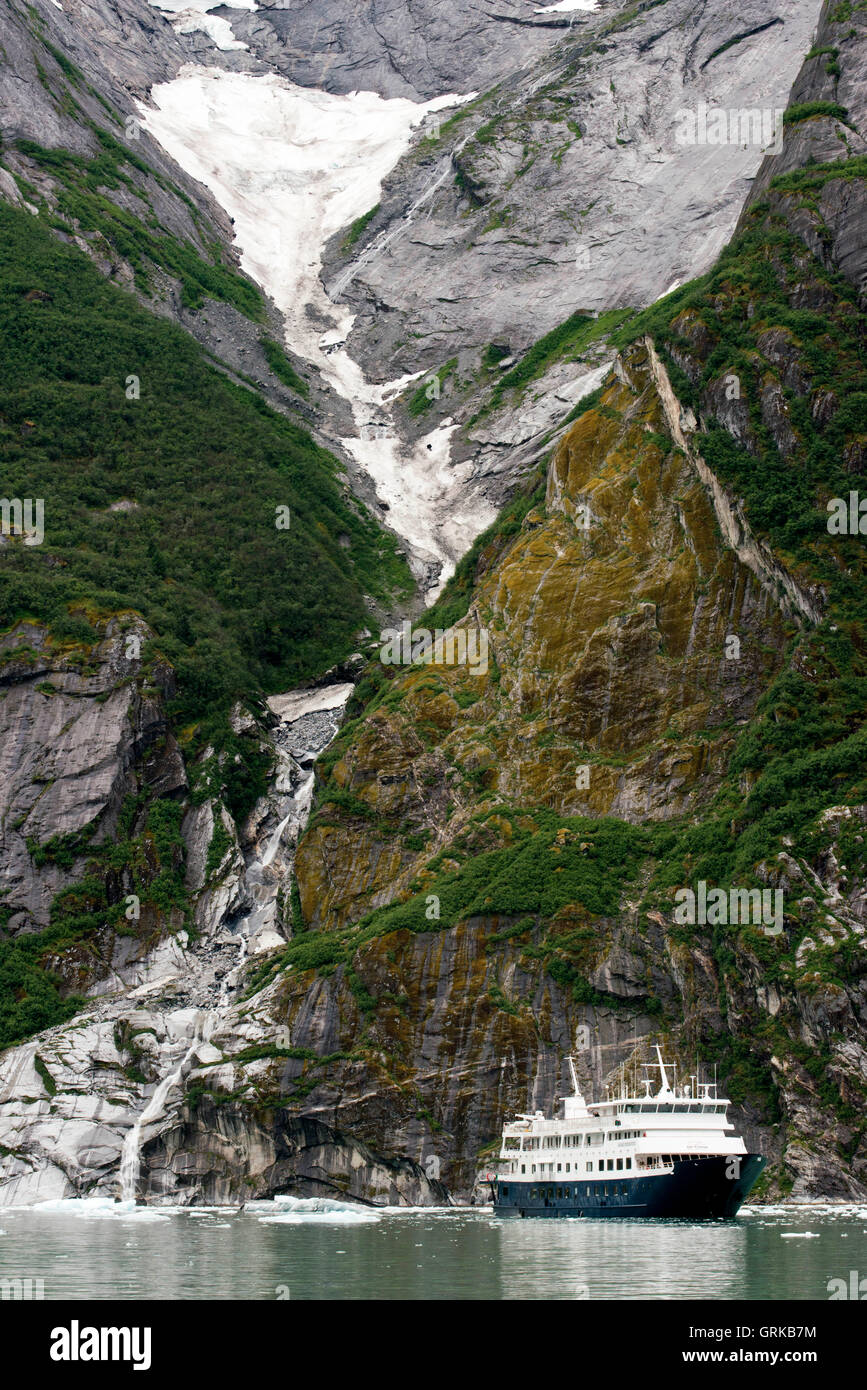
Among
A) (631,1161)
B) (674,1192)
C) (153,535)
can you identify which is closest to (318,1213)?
(631,1161)

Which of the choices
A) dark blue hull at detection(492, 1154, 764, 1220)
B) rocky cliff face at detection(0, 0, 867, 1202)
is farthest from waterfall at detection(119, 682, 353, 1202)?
dark blue hull at detection(492, 1154, 764, 1220)

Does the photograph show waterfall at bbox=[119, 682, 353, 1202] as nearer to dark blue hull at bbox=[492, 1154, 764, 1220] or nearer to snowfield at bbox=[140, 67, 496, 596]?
snowfield at bbox=[140, 67, 496, 596]

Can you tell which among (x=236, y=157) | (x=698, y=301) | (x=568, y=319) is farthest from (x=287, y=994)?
(x=236, y=157)

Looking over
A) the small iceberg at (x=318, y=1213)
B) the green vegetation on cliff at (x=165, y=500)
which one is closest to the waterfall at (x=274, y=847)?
the green vegetation on cliff at (x=165, y=500)

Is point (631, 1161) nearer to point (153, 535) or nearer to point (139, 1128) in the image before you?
point (139, 1128)

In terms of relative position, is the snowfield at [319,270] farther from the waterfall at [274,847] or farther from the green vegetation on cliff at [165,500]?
the waterfall at [274,847]
